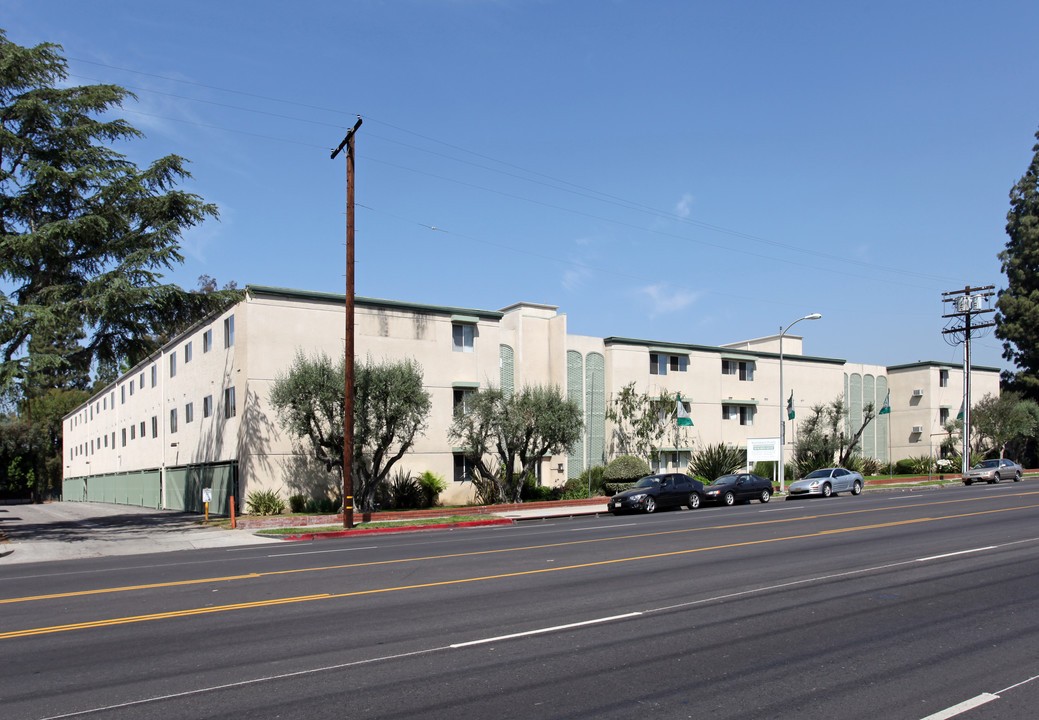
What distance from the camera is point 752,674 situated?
728cm

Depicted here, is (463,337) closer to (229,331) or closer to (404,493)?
(404,493)

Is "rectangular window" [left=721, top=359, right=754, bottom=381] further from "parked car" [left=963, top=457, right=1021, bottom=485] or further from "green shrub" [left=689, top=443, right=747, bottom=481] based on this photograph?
"parked car" [left=963, top=457, right=1021, bottom=485]

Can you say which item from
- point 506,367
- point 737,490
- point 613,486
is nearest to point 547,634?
point 737,490

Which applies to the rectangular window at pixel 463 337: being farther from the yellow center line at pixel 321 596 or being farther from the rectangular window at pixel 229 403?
the yellow center line at pixel 321 596

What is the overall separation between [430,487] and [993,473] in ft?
109

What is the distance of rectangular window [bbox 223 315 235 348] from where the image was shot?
114 ft

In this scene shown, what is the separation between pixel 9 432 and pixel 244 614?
83.6 m

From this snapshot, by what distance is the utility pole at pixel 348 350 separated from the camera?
2627cm

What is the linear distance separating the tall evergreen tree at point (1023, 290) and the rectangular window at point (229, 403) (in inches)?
2676

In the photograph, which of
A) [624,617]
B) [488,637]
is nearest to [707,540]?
[624,617]

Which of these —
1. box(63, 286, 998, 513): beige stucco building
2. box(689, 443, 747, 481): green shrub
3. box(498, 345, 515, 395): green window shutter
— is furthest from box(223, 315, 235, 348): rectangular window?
box(689, 443, 747, 481): green shrub

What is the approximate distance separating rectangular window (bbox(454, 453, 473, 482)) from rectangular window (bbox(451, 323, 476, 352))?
5.08m

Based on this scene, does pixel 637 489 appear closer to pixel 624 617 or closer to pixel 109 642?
pixel 624 617

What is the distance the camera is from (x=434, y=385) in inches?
1464
